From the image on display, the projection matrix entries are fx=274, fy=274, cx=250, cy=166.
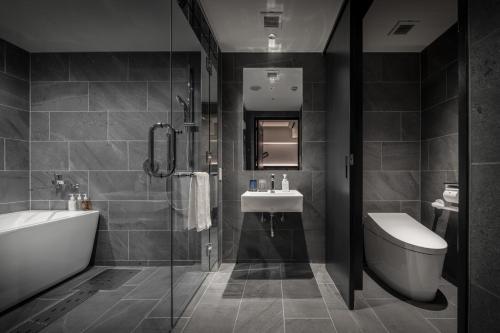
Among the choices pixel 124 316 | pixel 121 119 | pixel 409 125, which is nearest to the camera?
pixel 121 119

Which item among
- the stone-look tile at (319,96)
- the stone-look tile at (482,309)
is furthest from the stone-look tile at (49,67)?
the stone-look tile at (319,96)

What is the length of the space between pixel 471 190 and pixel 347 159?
1.24m

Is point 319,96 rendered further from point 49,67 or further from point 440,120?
point 49,67

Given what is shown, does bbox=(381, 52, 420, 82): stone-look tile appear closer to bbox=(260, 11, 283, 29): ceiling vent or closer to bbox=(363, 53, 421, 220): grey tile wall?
bbox=(363, 53, 421, 220): grey tile wall

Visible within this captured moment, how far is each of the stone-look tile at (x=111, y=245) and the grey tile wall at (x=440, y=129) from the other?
111 inches

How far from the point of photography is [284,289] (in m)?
2.47

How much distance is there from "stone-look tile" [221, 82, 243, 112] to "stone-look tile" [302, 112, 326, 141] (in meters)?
0.75

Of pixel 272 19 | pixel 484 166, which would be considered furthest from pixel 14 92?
pixel 272 19

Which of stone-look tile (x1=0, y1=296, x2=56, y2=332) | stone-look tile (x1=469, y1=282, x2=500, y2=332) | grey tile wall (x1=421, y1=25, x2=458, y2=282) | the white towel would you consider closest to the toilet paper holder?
grey tile wall (x1=421, y1=25, x2=458, y2=282)

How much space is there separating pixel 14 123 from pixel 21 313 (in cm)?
56

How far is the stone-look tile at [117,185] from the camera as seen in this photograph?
1.10 metres

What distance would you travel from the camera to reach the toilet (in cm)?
212

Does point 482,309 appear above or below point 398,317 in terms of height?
above

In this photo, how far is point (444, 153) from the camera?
269 cm
